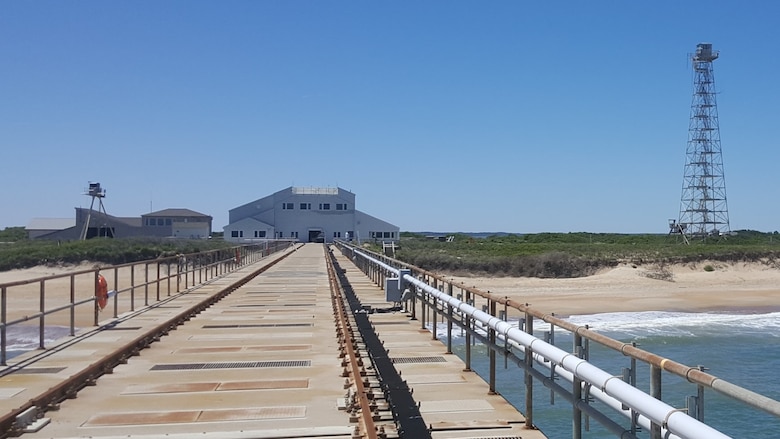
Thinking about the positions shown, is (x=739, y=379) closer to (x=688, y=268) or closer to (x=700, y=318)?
(x=700, y=318)

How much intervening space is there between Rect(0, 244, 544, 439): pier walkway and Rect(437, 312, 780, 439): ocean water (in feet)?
3.77

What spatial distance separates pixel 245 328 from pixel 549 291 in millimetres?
36841

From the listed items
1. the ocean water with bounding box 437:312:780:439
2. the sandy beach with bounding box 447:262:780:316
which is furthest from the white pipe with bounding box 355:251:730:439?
the sandy beach with bounding box 447:262:780:316

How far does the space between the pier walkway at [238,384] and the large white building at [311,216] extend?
262 ft

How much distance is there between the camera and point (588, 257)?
6203 centimetres

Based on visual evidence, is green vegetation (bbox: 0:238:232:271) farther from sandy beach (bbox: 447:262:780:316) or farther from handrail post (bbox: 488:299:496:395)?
handrail post (bbox: 488:299:496:395)

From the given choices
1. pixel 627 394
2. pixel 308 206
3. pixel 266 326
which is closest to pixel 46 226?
pixel 308 206

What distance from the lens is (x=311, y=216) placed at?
9481cm

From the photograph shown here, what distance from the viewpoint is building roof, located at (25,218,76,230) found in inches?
3600

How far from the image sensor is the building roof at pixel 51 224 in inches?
3600

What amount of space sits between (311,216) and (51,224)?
104 ft

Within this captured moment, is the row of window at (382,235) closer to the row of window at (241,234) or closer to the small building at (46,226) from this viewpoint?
the row of window at (241,234)

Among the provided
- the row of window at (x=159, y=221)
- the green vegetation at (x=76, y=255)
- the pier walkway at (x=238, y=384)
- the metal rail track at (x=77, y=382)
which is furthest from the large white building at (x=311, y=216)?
the metal rail track at (x=77, y=382)

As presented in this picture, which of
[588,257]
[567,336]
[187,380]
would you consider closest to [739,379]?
[567,336]
